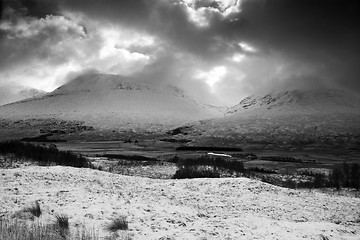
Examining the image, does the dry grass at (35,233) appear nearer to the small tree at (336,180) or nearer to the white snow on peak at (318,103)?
the small tree at (336,180)

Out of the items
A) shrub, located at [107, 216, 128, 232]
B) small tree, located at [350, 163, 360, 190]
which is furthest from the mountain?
shrub, located at [107, 216, 128, 232]

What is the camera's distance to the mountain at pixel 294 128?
11206 centimetres

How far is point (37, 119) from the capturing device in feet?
582

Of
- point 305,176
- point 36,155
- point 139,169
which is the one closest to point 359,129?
point 305,176

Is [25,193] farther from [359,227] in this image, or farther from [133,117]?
[133,117]

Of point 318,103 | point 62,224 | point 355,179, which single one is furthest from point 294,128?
point 62,224

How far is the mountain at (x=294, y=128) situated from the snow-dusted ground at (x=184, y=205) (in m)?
84.8

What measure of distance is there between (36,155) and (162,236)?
27646 mm

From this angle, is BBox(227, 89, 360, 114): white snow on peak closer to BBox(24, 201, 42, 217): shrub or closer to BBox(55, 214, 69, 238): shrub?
BBox(24, 201, 42, 217): shrub

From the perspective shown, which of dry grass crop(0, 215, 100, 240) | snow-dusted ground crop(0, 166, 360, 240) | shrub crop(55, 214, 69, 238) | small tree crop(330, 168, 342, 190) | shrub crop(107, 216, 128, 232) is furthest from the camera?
small tree crop(330, 168, 342, 190)

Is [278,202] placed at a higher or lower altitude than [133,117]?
lower

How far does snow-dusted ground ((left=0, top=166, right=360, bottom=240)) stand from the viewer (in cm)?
1229

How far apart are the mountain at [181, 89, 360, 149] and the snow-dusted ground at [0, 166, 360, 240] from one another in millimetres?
84755

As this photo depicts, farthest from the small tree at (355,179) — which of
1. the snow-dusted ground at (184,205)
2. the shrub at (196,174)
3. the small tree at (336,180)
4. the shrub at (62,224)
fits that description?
the shrub at (62,224)
